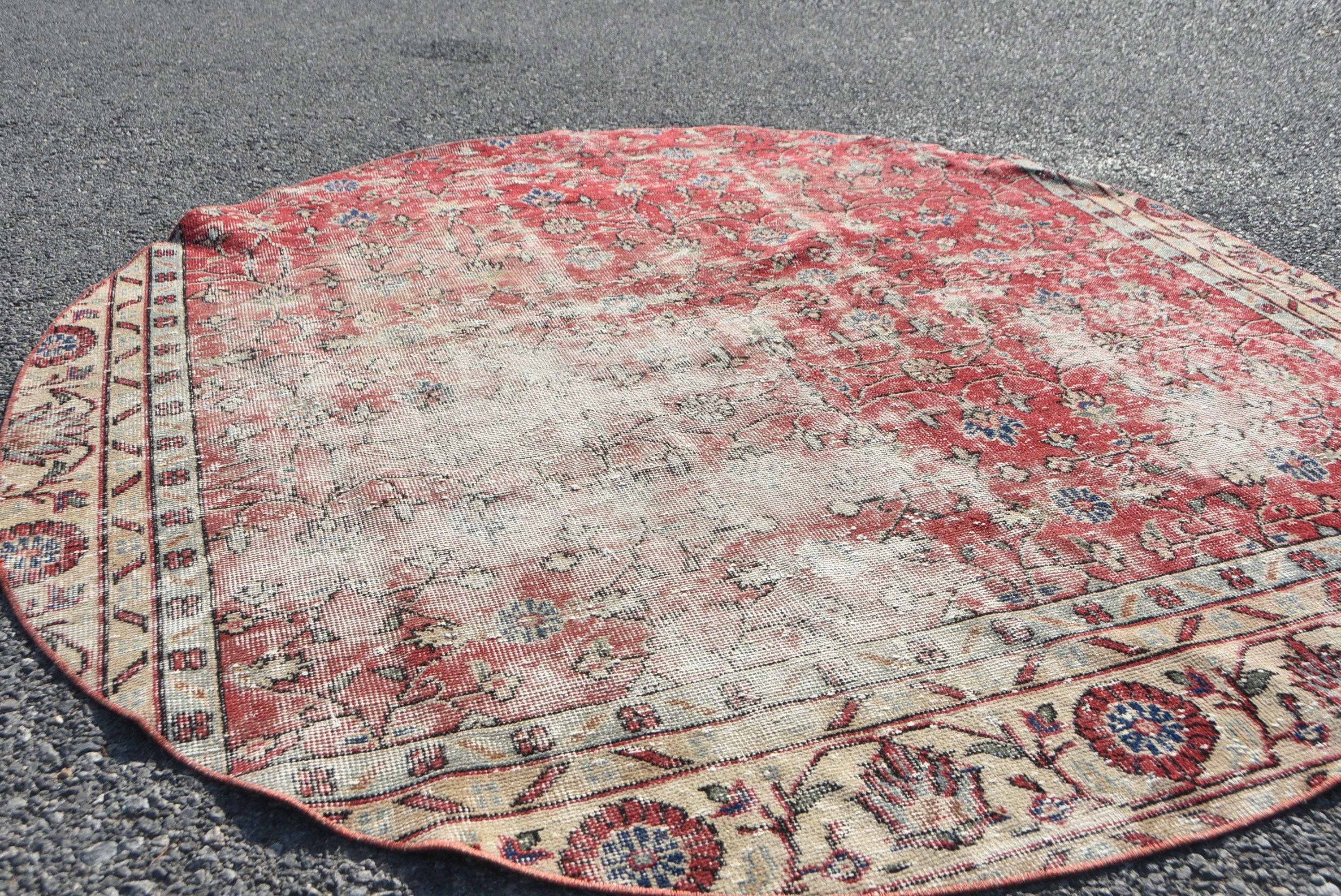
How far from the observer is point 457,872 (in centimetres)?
171

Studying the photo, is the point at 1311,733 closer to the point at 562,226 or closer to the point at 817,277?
the point at 817,277

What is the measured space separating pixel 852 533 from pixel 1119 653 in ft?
1.99

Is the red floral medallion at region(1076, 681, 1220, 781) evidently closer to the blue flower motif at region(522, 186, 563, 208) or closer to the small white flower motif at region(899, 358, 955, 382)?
the small white flower motif at region(899, 358, 955, 382)

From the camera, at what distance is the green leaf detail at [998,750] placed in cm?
192

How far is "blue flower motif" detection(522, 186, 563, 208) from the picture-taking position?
3.92 m

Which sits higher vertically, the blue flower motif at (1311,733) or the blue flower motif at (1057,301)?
the blue flower motif at (1057,301)

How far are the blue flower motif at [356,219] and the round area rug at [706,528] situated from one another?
11mm

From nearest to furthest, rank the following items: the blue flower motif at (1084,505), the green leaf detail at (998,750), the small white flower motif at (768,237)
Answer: the green leaf detail at (998,750)
the blue flower motif at (1084,505)
the small white flower motif at (768,237)

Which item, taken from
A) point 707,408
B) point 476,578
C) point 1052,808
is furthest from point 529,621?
point 1052,808

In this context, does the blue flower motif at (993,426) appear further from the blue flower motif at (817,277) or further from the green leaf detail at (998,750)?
the green leaf detail at (998,750)

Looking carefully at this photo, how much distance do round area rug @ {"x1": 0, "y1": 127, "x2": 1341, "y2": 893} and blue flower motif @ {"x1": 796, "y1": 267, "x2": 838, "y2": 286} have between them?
0.01m

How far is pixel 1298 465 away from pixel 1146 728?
43.3 inches

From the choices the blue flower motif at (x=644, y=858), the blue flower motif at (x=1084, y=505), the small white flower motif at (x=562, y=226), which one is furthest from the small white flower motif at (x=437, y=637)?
the small white flower motif at (x=562, y=226)

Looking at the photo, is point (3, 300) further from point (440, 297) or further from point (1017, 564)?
point (1017, 564)
